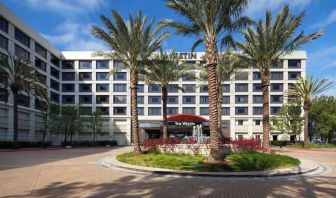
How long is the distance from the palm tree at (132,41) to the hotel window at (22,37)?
35546 millimetres

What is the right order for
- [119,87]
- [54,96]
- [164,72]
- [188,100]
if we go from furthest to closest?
1. [119,87]
2. [188,100]
3. [54,96]
4. [164,72]

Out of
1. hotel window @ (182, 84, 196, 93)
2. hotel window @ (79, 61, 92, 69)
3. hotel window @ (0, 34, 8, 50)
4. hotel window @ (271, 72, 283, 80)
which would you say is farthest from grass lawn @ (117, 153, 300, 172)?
hotel window @ (79, 61, 92, 69)

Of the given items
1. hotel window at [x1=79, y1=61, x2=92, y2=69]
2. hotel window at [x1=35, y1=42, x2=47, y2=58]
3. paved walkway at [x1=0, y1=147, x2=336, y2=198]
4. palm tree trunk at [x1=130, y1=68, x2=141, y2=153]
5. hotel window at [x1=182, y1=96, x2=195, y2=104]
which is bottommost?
paved walkway at [x1=0, y1=147, x2=336, y2=198]

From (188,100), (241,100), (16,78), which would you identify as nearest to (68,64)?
(188,100)

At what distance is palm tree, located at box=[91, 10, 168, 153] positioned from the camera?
1107 inches

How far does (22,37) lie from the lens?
61094mm

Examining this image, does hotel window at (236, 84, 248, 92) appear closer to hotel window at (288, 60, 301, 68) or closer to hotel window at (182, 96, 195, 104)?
hotel window at (182, 96, 195, 104)

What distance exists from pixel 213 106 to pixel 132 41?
1049 centimetres

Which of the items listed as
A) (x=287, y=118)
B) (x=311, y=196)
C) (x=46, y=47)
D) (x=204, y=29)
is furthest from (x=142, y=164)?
(x=46, y=47)

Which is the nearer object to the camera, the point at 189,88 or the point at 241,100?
the point at 241,100

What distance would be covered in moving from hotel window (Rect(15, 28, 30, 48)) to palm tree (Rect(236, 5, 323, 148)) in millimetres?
41933

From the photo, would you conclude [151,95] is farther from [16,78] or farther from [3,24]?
[16,78]

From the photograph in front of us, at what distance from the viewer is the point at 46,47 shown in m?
72.7

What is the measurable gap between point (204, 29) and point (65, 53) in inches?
2639
